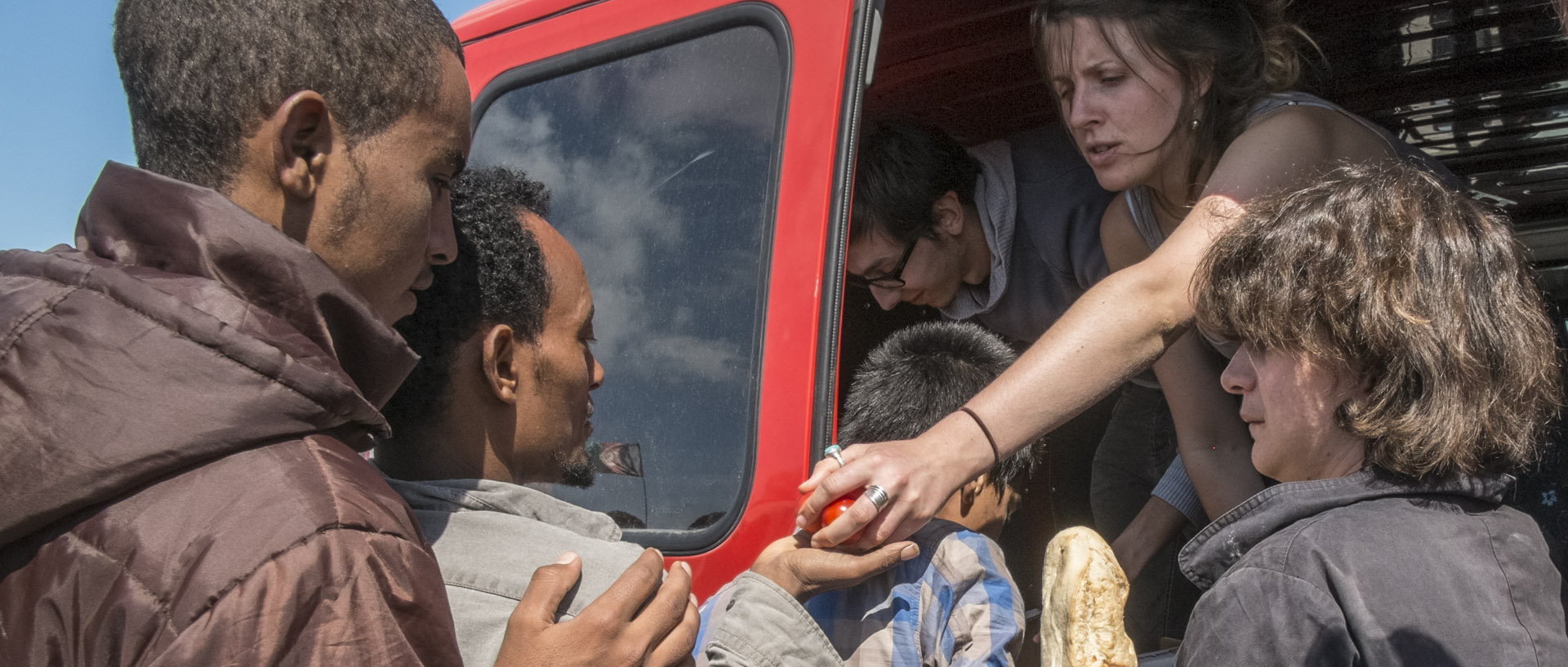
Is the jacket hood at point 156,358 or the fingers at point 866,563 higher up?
the jacket hood at point 156,358

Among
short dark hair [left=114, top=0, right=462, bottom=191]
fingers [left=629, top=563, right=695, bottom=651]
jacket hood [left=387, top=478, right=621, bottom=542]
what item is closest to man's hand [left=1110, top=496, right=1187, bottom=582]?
jacket hood [left=387, top=478, right=621, bottom=542]

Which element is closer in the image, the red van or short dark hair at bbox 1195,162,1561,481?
short dark hair at bbox 1195,162,1561,481

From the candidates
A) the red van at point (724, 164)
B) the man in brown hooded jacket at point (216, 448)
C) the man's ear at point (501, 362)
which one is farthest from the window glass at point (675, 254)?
the man in brown hooded jacket at point (216, 448)

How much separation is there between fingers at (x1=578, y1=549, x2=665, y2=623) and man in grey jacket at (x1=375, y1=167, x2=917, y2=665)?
1.3 inches

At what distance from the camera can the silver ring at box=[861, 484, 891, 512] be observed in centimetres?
147

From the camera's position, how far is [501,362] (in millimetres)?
1544

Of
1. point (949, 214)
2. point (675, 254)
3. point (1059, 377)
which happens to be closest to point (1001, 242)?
point (949, 214)

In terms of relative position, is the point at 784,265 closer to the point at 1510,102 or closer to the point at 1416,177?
the point at 1416,177

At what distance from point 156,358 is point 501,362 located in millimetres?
713

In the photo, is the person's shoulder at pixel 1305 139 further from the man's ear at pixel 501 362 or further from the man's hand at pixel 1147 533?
the man's ear at pixel 501 362

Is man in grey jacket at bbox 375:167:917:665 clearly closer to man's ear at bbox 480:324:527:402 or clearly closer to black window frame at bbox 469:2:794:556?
man's ear at bbox 480:324:527:402

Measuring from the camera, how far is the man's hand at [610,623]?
1.03m

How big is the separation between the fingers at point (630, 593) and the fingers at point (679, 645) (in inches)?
1.6

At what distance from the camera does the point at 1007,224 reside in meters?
2.65
